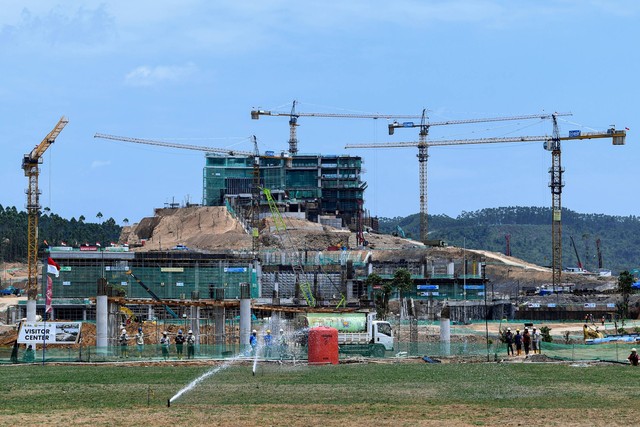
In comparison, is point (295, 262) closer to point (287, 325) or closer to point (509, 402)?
→ point (287, 325)

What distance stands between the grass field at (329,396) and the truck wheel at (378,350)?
32.4 feet

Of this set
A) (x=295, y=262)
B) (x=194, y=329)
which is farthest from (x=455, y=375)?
(x=295, y=262)

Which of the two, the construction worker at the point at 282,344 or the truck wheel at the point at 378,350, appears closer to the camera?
the construction worker at the point at 282,344

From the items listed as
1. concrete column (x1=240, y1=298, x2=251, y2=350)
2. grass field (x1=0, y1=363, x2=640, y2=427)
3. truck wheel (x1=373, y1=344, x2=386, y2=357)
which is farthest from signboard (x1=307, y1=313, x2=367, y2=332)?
grass field (x1=0, y1=363, x2=640, y2=427)

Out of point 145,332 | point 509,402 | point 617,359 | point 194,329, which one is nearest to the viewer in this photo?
point 509,402

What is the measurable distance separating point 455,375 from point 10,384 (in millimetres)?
17979

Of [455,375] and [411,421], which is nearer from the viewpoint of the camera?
[411,421]

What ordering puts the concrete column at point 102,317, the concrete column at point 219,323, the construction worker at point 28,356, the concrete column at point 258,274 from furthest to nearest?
the concrete column at point 258,274, the concrete column at point 219,323, the concrete column at point 102,317, the construction worker at point 28,356

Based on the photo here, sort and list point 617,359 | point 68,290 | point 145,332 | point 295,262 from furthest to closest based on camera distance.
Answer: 1. point 295,262
2. point 68,290
3. point 145,332
4. point 617,359

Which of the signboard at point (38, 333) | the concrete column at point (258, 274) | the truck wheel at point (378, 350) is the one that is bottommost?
the truck wheel at point (378, 350)

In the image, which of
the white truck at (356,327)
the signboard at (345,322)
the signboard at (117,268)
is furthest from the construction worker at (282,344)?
the signboard at (117,268)

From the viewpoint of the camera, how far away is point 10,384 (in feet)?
160

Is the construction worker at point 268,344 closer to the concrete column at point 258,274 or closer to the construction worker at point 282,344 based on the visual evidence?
the construction worker at point 282,344

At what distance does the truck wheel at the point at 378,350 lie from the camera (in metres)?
68.9
